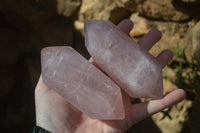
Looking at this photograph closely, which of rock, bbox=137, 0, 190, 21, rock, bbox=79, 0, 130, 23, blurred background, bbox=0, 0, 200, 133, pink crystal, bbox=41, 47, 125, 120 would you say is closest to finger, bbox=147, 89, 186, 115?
pink crystal, bbox=41, 47, 125, 120

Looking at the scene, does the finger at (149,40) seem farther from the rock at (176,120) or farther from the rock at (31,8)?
the rock at (31,8)

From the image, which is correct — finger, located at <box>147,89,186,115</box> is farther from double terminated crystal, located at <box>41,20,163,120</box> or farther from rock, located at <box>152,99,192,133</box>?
rock, located at <box>152,99,192,133</box>

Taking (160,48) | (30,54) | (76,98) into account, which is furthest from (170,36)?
(30,54)

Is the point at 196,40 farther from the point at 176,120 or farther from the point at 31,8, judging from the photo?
the point at 31,8

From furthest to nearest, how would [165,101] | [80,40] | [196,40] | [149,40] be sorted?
[80,40], [196,40], [149,40], [165,101]

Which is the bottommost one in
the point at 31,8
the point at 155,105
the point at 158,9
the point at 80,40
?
the point at 80,40

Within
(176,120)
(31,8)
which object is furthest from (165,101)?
(31,8)
